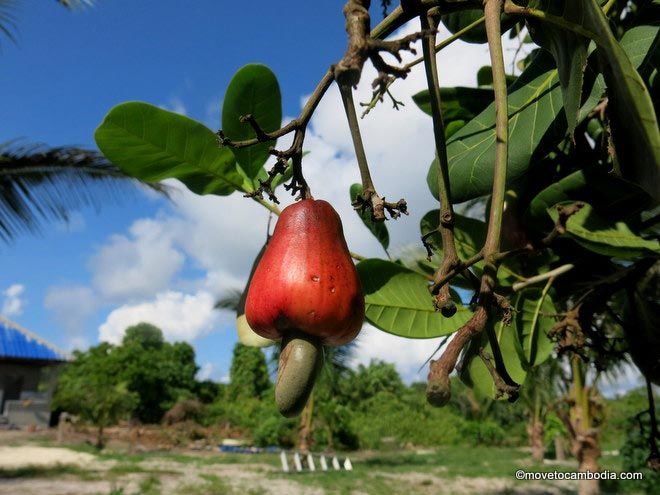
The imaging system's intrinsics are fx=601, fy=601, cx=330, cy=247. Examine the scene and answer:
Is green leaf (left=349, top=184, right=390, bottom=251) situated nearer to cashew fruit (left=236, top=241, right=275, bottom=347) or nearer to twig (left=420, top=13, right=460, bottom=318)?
cashew fruit (left=236, top=241, right=275, bottom=347)

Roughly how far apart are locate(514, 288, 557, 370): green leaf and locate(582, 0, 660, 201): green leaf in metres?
0.57

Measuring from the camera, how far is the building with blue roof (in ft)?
53.8

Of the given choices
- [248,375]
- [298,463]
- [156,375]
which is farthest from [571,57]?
[248,375]

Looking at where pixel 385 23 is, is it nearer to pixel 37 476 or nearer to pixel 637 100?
pixel 637 100

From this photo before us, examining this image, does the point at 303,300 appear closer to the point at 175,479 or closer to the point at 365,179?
the point at 365,179

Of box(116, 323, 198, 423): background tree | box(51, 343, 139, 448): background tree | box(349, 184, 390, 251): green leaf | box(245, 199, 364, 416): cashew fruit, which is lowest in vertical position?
box(245, 199, 364, 416): cashew fruit

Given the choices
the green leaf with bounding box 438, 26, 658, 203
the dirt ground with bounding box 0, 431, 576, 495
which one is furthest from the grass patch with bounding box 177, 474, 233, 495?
the green leaf with bounding box 438, 26, 658, 203

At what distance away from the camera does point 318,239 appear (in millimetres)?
517

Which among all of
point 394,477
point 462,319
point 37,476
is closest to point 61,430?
point 37,476

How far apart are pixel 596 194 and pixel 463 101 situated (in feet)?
0.95

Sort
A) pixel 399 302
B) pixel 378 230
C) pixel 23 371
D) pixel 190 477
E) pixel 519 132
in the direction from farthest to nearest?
pixel 23 371 < pixel 190 477 < pixel 378 230 < pixel 399 302 < pixel 519 132

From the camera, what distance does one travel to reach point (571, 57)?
1.63 ft

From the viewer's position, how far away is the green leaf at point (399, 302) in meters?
0.80

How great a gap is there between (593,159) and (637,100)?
0.64 metres
